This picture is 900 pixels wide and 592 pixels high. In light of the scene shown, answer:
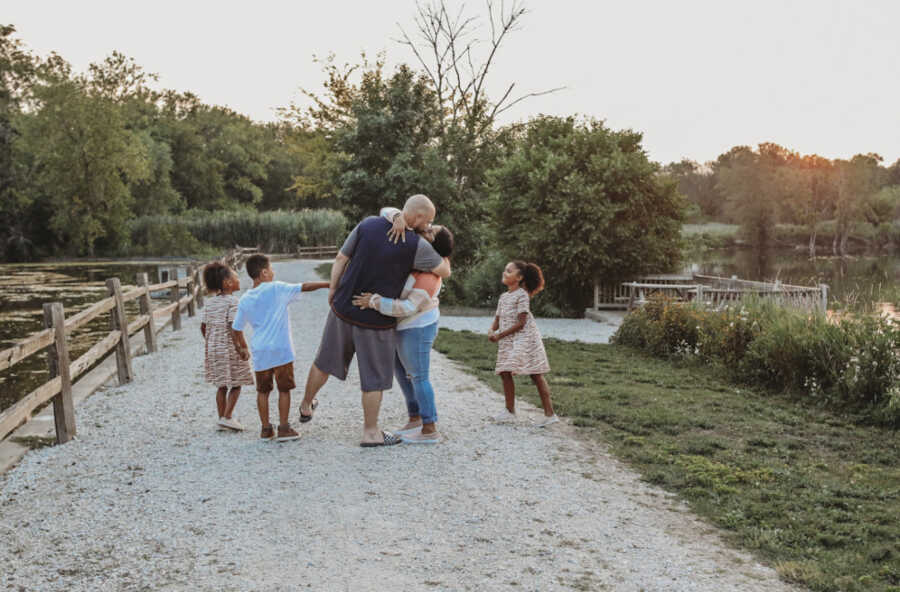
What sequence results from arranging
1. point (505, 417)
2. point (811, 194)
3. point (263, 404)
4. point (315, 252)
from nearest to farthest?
point (263, 404) → point (505, 417) → point (315, 252) → point (811, 194)

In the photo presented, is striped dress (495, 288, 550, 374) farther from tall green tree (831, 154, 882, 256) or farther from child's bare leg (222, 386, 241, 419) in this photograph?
tall green tree (831, 154, 882, 256)

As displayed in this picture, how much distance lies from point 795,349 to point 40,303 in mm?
20563

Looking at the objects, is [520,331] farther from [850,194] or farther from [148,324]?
[850,194]

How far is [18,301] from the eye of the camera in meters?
23.4

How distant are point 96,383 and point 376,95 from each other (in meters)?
17.2

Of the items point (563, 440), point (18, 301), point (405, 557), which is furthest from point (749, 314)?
point (18, 301)

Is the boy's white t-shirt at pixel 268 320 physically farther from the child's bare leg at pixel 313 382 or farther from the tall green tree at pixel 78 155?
the tall green tree at pixel 78 155

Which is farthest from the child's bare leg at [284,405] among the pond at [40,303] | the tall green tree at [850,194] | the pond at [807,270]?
the tall green tree at [850,194]

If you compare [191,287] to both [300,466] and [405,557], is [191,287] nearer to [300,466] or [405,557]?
[300,466]

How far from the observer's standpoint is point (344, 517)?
15.0ft

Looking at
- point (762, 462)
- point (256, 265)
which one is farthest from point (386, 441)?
point (762, 462)

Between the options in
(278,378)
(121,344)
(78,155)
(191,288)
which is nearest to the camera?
(278,378)

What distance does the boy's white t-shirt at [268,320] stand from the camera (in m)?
5.95

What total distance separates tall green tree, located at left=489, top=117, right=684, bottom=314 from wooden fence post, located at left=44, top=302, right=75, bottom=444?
42.2ft
